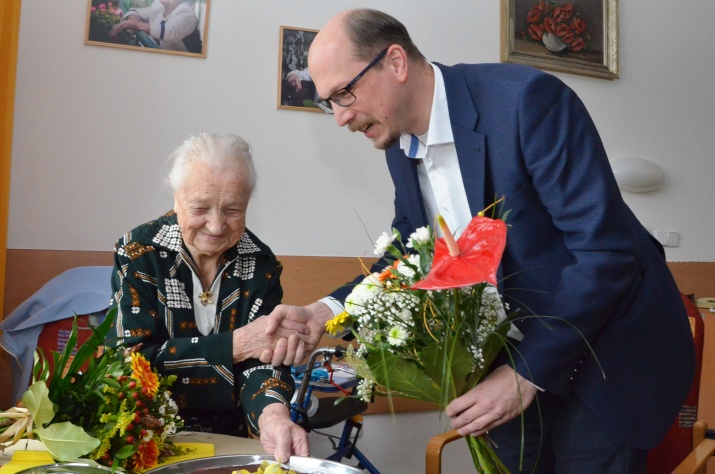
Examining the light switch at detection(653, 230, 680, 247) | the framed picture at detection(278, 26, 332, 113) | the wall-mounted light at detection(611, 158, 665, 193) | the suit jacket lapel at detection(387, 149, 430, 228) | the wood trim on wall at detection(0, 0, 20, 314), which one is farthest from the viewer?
the light switch at detection(653, 230, 680, 247)

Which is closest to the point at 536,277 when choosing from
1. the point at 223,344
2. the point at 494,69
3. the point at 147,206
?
the point at 494,69

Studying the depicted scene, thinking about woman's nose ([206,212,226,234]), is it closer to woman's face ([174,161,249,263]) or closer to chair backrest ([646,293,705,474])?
woman's face ([174,161,249,263])

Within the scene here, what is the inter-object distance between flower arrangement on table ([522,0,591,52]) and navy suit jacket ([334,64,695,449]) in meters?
3.22

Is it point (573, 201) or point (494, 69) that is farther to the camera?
point (494, 69)

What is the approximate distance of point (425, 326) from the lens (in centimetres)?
111

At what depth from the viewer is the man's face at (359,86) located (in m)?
1.53

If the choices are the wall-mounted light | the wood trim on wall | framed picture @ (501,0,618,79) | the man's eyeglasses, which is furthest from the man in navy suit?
the wall-mounted light

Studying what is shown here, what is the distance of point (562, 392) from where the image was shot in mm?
1352

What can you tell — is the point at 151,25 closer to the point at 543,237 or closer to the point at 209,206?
the point at 209,206

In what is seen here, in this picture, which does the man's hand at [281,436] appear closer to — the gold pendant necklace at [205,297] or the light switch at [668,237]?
the gold pendant necklace at [205,297]

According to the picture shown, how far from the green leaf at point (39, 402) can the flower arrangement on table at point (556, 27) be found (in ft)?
12.8

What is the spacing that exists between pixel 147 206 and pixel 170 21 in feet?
3.07

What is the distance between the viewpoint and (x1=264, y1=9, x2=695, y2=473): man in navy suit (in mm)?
1312

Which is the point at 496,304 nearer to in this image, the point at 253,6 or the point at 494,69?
the point at 494,69
